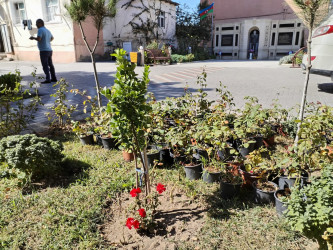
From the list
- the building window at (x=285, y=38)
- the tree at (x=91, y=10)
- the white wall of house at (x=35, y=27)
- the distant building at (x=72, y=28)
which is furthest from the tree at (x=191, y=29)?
the tree at (x=91, y=10)

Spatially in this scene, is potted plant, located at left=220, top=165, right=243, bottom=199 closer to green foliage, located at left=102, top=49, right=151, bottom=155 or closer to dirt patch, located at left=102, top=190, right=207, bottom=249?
dirt patch, located at left=102, top=190, right=207, bottom=249

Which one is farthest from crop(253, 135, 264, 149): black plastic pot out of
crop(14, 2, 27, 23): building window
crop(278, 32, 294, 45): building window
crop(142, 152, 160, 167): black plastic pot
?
crop(278, 32, 294, 45): building window

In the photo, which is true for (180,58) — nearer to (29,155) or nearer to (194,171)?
(194,171)

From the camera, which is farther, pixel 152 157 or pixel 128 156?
pixel 128 156

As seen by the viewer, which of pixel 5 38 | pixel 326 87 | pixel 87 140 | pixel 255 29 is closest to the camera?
pixel 87 140

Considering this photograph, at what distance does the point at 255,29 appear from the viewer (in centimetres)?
2480

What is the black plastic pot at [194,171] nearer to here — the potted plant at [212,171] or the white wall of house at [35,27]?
the potted plant at [212,171]

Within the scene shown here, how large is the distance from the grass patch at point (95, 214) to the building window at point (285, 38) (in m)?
24.3

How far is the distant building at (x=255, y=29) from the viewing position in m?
23.5

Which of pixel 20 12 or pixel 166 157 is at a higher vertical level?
pixel 20 12

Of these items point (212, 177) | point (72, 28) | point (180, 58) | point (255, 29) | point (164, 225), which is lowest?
point (164, 225)

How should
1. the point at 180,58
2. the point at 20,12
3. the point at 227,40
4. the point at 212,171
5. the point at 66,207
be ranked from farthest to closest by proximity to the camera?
the point at 227,40 < the point at 20,12 < the point at 180,58 < the point at 212,171 < the point at 66,207

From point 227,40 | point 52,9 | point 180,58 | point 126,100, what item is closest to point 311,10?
point 126,100

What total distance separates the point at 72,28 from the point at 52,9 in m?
2.03
